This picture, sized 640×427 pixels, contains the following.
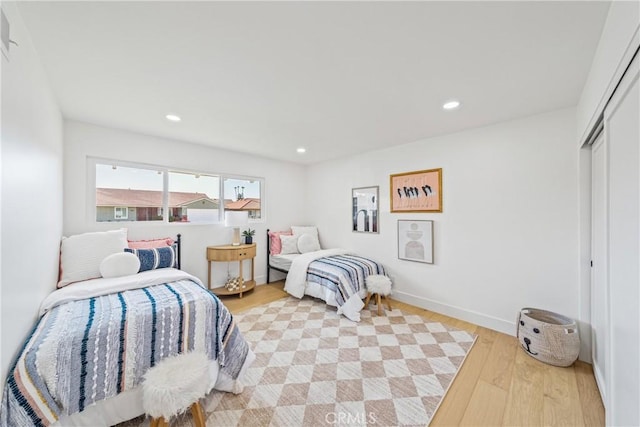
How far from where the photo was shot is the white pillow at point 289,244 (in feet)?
13.6

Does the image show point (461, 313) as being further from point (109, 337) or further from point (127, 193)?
point (127, 193)

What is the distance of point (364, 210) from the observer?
3.89 m

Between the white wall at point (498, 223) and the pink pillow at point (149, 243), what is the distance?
3.00m

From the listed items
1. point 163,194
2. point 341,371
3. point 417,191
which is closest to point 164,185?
point 163,194

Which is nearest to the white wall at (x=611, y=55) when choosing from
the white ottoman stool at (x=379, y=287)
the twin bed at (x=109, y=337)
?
the white ottoman stool at (x=379, y=287)

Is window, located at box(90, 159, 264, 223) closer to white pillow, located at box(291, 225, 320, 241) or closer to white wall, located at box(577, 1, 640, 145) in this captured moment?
white pillow, located at box(291, 225, 320, 241)

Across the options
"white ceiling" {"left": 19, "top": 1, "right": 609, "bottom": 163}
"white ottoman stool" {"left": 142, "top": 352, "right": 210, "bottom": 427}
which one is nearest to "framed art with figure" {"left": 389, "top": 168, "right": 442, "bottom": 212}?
"white ceiling" {"left": 19, "top": 1, "right": 609, "bottom": 163}

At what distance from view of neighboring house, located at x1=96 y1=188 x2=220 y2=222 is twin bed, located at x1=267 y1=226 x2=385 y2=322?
4.36 feet

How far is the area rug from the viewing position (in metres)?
1.54

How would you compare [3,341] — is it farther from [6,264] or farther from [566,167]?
[566,167]

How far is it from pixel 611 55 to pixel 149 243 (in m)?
4.05

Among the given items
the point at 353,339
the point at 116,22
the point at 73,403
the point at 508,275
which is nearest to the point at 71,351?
the point at 73,403

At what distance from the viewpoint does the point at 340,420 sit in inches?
58.7

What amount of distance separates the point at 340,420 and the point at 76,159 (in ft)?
11.9
